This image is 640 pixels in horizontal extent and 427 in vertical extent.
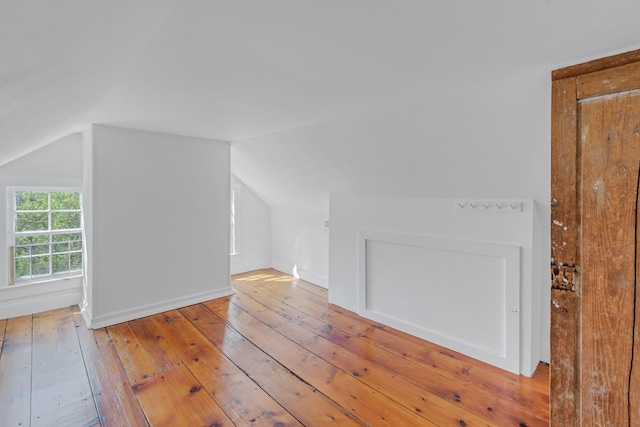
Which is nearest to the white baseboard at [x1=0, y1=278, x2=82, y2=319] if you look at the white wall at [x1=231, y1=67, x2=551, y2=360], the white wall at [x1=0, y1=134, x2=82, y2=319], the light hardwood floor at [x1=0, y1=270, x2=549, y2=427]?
the white wall at [x1=0, y1=134, x2=82, y2=319]

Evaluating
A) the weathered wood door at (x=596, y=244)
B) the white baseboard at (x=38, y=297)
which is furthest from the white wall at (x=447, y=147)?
the white baseboard at (x=38, y=297)

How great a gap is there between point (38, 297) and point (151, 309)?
1.15 metres

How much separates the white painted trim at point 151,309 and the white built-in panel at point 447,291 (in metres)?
1.71

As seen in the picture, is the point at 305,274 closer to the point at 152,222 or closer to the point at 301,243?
the point at 301,243

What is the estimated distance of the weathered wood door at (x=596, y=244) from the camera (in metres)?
0.94

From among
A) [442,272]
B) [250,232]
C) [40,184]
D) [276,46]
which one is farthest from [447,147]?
[40,184]

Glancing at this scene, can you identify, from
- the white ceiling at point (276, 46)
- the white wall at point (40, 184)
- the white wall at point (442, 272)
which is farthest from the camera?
the white wall at point (40, 184)

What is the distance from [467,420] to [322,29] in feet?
6.70

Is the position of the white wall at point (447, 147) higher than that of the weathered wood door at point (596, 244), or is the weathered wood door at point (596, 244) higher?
the white wall at point (447, 147)

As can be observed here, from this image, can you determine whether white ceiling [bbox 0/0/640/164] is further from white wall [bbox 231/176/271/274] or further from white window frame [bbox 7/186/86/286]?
white wall [bbox 231/176/271/274]

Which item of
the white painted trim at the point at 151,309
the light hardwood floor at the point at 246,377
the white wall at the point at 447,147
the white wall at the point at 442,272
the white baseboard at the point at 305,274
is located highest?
the white wall at the point at 447,147

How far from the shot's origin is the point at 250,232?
15.7 ft

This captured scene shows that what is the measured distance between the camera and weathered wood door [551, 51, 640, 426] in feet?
3.08

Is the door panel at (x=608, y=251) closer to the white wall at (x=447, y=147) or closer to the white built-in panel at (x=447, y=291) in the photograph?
the white wall at (x=447, y=147)
